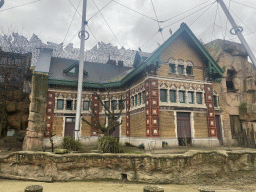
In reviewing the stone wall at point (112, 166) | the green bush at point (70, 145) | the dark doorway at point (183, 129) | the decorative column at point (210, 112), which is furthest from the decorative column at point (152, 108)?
the stone wall at point (112, 166)

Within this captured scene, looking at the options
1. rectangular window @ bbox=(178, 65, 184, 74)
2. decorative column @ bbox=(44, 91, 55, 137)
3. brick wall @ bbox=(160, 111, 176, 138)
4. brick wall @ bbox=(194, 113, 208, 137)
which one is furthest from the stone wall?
decorative column @ bbox=(44, 91, 55, 137)

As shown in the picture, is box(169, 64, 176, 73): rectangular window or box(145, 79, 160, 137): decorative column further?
box(169, 64, 176, 73): rectangular window

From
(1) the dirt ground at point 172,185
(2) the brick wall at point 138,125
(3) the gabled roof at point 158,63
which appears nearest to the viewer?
(1) the dirt ground at point 172,185

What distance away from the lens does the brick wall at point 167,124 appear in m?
16.4

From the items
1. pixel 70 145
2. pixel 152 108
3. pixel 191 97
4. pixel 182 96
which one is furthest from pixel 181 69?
pixel 70 145

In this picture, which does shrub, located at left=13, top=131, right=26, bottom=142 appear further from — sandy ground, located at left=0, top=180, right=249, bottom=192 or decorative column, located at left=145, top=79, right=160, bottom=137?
decorative column, located at left=145, top=79, right=160, bottom=137

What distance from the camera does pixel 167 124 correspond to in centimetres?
1666

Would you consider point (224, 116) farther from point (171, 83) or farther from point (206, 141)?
point (171, 83)

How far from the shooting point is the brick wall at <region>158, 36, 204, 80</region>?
17734mm

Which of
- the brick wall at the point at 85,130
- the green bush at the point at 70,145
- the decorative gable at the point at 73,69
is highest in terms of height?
the decorative gable at the point at 73,69

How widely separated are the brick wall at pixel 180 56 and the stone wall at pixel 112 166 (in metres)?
9.64

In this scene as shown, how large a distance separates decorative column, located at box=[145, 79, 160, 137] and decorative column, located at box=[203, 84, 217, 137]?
575cm

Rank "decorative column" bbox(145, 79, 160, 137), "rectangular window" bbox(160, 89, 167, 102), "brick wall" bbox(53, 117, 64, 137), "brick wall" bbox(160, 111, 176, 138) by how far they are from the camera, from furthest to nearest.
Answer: "brick wall" bbox(53, 117, 64, 137), "rectangular window" bbox(160, 89, 167, 102), "brick wall" bbox(160, 111, 176, 138), "decorative column" bbox(145, 79, 160, 137)

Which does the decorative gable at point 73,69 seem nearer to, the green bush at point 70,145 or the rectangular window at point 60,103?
the rectangular window at point 60,103
